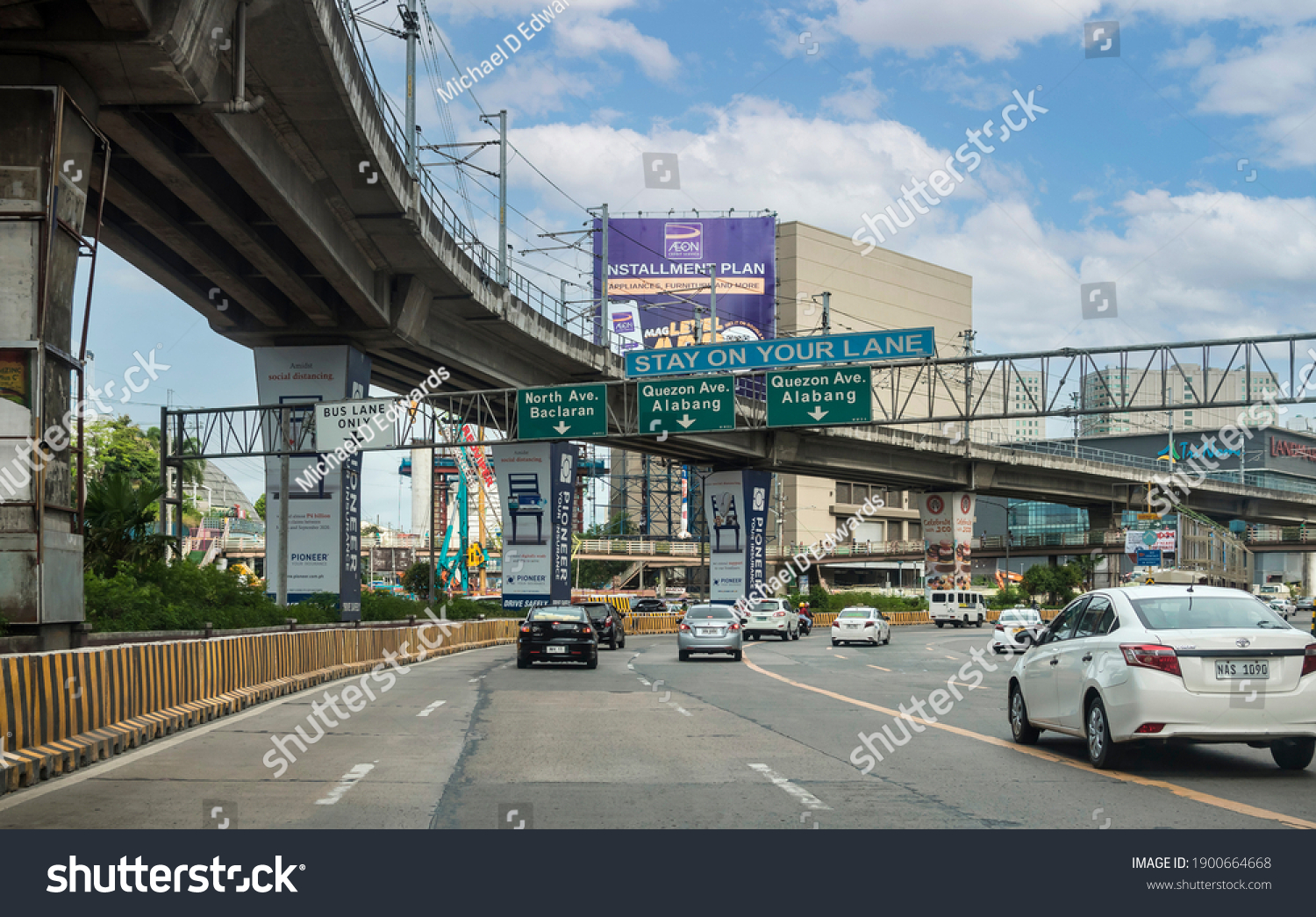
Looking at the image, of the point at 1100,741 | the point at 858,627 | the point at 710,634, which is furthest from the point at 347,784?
the point at 858,627

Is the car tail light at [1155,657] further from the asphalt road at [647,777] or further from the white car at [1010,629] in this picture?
the white car at [1010,629]

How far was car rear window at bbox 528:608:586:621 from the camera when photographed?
2898cm

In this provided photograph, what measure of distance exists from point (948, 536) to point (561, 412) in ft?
145

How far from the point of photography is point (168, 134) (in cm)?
2362

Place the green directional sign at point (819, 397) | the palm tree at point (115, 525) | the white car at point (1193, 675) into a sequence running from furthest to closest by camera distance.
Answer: the green directional sign at point (819, 397) → the palm tree at point (115, 525) → the white car at point (1193, 675)

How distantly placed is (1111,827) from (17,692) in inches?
331

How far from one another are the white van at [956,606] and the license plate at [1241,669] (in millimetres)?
68741

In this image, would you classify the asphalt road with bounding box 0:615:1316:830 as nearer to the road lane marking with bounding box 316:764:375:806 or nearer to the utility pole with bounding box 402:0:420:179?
the road lane marking with bounding box 316:764:375:806

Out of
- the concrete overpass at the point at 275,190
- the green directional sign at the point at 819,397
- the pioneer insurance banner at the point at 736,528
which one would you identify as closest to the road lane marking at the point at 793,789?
the concrete overpass at the point at 275,190

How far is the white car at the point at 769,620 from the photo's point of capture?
51375 mm

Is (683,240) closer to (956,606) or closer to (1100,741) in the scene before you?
(956,606)

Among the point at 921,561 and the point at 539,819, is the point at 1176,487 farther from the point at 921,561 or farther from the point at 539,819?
the point at 539,819

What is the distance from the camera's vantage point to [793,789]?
10.2 m
